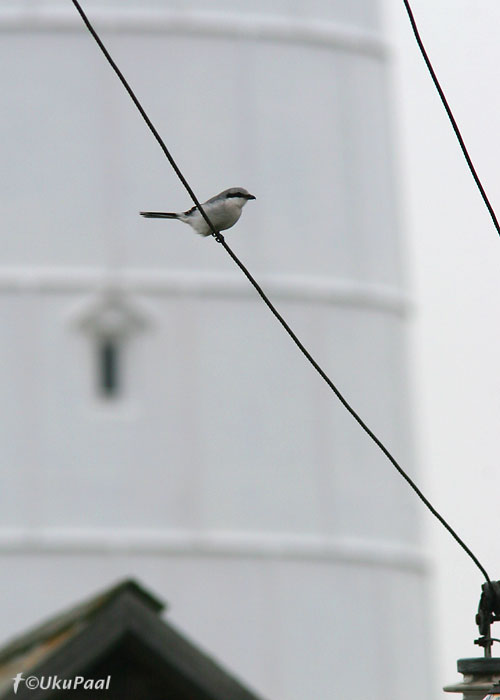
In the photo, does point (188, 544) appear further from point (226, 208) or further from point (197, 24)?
point (226, 208)

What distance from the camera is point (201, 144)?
814 inches

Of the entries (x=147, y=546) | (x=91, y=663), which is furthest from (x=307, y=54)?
(x=91, y=663)

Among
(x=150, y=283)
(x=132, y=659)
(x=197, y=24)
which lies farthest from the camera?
(x=197, y=24)

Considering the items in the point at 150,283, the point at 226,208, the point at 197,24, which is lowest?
the point at 226,208

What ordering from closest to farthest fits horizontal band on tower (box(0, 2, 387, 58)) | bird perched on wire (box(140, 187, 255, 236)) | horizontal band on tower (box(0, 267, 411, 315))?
bird perched on wire (box(140, 187, 255, 236)) < horizontal band on tower (box(0, 267, 411, 315)) < horizontal band on tower (box(0, 2, 387, 58))

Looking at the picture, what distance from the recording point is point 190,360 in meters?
20.8

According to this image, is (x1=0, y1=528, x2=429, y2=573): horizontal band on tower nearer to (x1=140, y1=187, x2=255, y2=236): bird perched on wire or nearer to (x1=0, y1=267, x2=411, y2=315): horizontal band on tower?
(x1=0, y1=267, x2=411, y2=315): horizontal band on tower

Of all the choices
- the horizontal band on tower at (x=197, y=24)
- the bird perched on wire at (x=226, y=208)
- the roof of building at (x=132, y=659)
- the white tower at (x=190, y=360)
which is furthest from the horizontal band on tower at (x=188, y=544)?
the bird perched on wire at (x=226, y=208)

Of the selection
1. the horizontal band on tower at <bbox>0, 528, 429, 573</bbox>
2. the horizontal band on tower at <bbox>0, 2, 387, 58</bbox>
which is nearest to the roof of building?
the horizontal band on tower at <bbox>0, 528, 429, 573</bbox>

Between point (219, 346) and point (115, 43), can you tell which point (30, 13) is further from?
point (219, 346)

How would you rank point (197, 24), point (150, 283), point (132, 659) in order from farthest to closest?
Result: point (197, 24)
point (150, 283)
point (132, 659)

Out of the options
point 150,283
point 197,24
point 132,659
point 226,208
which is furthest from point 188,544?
point 226,208

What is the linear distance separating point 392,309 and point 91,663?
42.8 feet

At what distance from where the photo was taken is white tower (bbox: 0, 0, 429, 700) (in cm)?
2050
